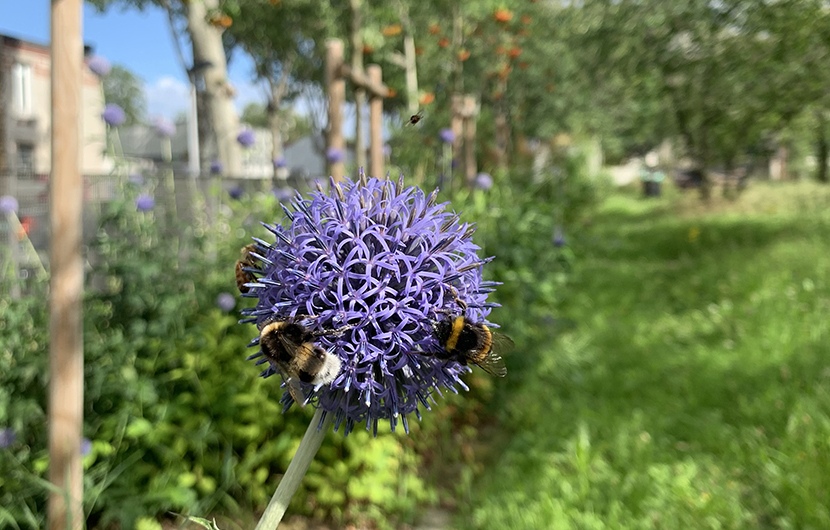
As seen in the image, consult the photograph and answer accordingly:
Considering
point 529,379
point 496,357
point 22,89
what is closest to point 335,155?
point 529,379

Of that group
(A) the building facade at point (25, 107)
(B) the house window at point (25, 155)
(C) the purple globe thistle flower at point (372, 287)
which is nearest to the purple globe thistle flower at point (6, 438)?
(C) the purple globe thistle flower at point (372, 287)

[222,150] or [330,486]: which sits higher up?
[222,150]

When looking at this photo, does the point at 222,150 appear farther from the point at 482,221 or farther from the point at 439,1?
the point at 482,221

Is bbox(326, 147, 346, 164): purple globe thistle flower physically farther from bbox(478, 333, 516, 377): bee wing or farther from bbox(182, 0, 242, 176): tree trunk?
bbox(182, 0, 242, 176): tree trunk

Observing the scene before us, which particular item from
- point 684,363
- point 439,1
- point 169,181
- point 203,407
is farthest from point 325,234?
point 439,1

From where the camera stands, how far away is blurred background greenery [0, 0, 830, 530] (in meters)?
2.76

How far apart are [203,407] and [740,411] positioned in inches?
135

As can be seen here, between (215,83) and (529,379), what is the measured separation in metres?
6.81

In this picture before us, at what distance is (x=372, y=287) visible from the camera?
1088 millimetres

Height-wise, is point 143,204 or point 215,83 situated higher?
point 215,83

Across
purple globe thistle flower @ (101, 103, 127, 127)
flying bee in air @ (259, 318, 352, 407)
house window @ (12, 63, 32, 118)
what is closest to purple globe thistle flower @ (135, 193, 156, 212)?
purple globe thistle flower @ (101, 103, 127, 127)

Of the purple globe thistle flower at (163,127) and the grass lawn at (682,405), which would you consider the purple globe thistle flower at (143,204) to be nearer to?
the purple globe thistle flower at (163,127)

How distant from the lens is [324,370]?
102cm

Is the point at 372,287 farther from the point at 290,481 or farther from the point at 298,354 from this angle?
the point at 290,481
